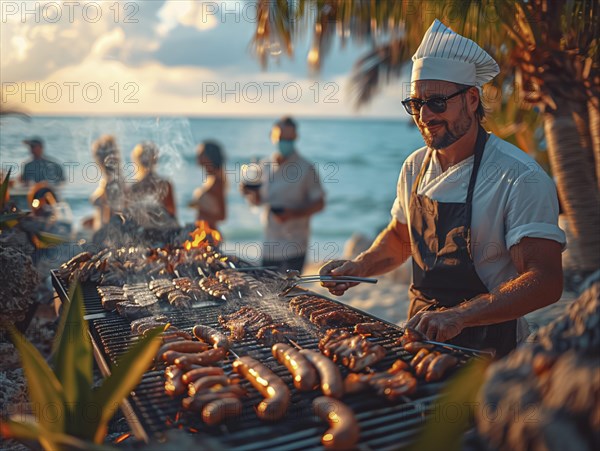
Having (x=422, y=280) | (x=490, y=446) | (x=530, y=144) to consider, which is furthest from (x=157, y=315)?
(x=530, y=144)

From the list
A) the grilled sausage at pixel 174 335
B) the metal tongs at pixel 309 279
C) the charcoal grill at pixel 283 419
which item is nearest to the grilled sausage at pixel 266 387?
the charcoal grill at pixel 283 419

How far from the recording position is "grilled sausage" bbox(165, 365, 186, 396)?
243 centimetres

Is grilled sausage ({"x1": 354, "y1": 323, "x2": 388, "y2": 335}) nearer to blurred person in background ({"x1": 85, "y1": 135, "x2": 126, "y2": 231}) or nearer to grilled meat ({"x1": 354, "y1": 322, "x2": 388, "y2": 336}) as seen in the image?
grilled meat ({"x1": 354, "y1": 322, "x2": 388, "y2": 336})

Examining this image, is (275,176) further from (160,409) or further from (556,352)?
(556,352)

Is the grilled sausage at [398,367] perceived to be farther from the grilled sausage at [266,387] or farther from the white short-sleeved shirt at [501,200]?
the white short-sleeved shirt at [501,200]

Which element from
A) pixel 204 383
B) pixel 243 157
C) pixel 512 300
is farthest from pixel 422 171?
pixel 243 157

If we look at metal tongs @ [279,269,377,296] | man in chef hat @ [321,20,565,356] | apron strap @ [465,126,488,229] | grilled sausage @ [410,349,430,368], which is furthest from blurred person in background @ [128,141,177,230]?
grilled sausage @ [410,349,430,368]

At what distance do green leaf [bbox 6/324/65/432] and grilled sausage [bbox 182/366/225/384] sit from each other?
1.92 ft

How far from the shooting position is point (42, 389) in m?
1.99

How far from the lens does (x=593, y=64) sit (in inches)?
259

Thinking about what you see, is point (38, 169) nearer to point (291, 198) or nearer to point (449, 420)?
point (291, 198)

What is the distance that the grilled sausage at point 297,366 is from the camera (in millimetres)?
2447

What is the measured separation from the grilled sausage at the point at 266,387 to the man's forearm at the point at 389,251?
182cm

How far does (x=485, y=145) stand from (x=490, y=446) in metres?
2.49
